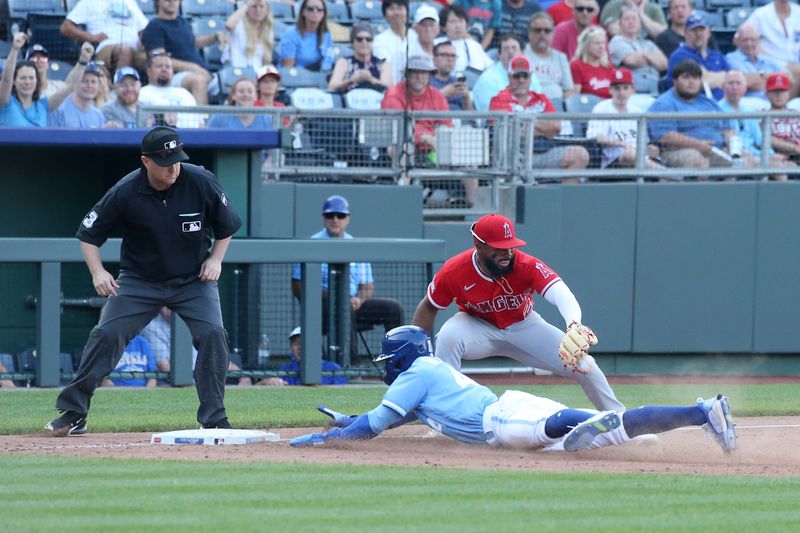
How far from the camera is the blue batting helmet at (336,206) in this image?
41.4ft

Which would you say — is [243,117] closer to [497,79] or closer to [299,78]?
[299,78]

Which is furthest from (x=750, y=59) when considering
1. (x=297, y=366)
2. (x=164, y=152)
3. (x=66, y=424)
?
(x=66, y=424)

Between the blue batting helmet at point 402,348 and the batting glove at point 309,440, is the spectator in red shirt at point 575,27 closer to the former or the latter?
the blue batting helmet at point 402,348

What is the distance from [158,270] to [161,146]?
82 centimetres

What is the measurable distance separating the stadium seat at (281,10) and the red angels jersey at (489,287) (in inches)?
308

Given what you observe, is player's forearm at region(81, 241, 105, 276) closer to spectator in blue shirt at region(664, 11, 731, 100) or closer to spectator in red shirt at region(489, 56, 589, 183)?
spectator in red shirt at region(489, 56, 589, 183)

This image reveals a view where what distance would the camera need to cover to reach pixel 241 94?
1344 centimetres

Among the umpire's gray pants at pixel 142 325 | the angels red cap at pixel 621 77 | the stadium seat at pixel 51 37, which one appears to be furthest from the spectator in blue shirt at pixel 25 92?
the angels red cap at pixel 621 77

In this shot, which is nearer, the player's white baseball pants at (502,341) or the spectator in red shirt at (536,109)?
the player's white baseball pants at (502,341)

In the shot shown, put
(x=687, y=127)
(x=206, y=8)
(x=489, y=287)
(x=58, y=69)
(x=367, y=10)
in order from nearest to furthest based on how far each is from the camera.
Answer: (x=489, y=287) → (x=58, y=69) → (x=687, y=127) → (x=206, y=8) → (x=367, y=10)

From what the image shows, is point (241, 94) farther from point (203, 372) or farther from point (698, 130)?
point (203, 372)

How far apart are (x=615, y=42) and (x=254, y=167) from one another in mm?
→ 5832

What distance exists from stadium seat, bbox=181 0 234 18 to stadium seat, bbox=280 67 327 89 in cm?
118

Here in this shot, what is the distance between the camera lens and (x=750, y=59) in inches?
660
